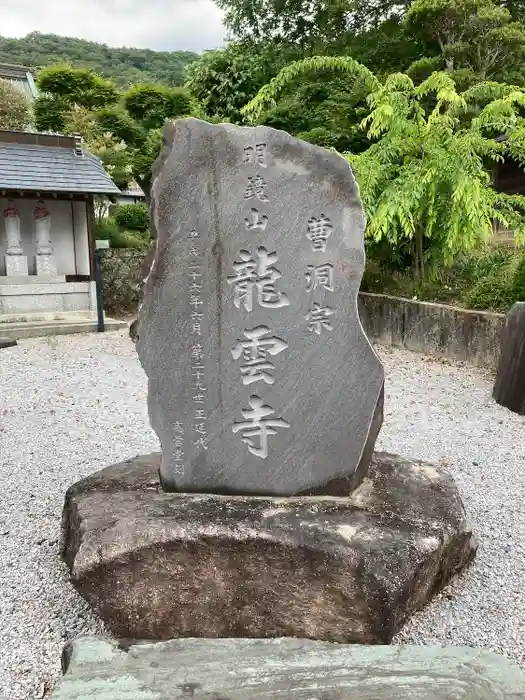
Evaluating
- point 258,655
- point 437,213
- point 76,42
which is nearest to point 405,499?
point 258,655

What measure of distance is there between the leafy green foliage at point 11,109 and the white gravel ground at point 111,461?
24.2ft

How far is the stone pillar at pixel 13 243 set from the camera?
10.1 metres

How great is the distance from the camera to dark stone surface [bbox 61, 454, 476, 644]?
7.52 ft

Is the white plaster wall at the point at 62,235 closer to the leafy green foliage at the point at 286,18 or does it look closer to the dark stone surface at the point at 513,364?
the dark stone surface at the point at 513,364

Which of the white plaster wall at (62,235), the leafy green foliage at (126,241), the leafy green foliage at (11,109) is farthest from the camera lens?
the leafy green foliage at (11,109)

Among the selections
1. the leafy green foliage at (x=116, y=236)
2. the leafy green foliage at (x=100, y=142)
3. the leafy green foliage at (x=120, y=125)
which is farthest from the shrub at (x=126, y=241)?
the leafy green foliage at (x=120, y=125)

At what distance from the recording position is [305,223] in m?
2.65

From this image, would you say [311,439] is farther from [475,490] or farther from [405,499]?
[475,490]

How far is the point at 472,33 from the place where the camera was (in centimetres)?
1359

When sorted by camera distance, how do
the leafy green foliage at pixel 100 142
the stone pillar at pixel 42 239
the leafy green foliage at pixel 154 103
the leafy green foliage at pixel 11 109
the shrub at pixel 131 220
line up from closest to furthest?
the stone pillar at pixel 42 239 < the leafy green foliage at pixel 100 142 < the leafy green foliage at pixel 11 109 < the shrub at pixel 131 220 < the leafy green foliage at pixel 154 103

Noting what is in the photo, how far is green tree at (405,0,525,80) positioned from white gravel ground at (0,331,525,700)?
9.45 meters

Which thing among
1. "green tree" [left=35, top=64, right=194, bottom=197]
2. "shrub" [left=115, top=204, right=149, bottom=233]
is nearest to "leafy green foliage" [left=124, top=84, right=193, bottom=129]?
"green tree" [left=35, top=64, right=194, bottom=197]

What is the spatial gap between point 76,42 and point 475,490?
42471 mm

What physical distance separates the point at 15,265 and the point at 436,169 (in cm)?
716
